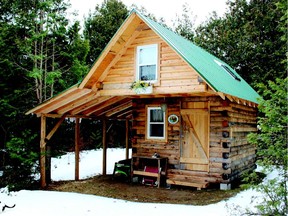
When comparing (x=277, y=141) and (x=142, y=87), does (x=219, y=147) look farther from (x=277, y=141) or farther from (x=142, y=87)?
(x=277, y=141)

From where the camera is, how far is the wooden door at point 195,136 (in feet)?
35.5

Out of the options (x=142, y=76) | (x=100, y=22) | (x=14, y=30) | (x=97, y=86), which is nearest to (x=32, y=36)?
(x=14, y=30)

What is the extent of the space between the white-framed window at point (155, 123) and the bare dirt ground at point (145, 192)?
201cm

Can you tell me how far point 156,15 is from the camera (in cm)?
3203

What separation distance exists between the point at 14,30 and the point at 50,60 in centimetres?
223

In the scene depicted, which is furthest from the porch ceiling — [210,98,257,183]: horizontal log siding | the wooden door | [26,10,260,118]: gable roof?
[210,98,257,183]: horizontal log siding

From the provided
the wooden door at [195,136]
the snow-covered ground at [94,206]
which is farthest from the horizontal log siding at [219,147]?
the snow-covered ground at [94,206]

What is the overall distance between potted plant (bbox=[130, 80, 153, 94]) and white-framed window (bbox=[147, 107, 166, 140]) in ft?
6.33

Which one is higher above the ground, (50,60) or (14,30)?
(14,30)

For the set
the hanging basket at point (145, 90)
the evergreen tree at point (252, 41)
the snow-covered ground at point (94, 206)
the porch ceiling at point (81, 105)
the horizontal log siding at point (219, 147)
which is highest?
the evergreen tree at point (252, 41)

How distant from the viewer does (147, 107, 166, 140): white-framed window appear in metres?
11.8

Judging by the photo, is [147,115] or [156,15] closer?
[147,115]

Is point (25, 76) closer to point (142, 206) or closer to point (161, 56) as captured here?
point (161, 56)

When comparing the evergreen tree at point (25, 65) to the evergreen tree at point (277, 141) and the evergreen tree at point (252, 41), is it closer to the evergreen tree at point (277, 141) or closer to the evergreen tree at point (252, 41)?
the evergreen tree at point (277, 141)
